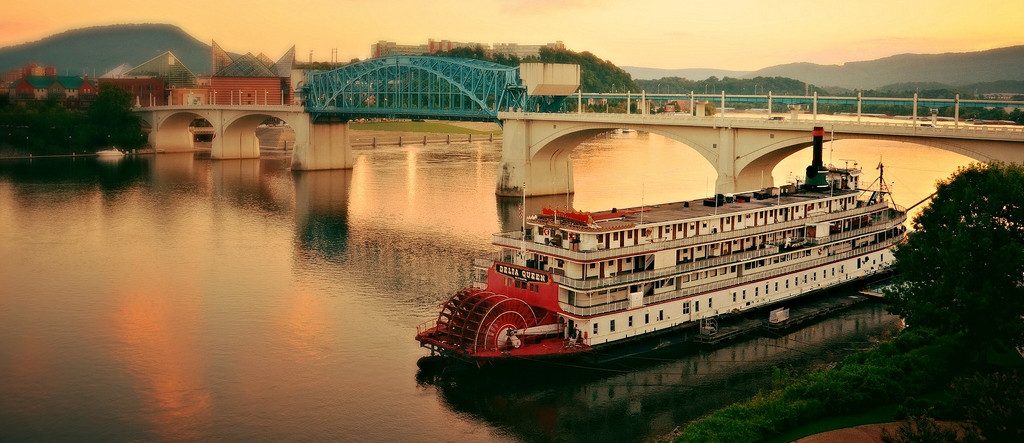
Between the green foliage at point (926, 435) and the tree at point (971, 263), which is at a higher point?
the tree at point (971, 263)

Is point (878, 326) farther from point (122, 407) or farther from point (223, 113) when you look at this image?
point (223, 113)

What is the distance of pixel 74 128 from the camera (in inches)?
4675

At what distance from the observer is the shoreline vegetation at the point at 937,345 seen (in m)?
28.5

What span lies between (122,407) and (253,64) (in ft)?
429

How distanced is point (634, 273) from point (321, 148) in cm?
7466

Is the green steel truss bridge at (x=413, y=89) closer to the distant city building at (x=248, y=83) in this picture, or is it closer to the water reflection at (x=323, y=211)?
the water reflection at (x=323, y=211)

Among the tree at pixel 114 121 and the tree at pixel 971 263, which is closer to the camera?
the tree at pixel 971 263

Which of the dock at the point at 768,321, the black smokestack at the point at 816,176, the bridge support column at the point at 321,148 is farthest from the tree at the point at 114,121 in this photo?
the dock at the point at 768,321

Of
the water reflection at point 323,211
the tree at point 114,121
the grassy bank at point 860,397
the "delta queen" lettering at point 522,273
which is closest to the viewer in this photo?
the grassy bank at point 860,397

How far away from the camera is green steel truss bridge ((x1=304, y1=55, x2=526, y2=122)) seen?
92.6 metres

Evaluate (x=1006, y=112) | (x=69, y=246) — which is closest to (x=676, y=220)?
(x=69, y=246)

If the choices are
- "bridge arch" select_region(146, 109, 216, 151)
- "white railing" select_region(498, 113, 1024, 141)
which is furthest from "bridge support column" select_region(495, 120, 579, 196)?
"bridge arch" select_region(146, 109, 216, 151)

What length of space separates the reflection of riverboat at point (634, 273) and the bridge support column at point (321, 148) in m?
66.0

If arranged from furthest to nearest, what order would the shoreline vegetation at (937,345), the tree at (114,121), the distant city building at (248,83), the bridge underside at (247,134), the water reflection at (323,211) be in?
the distant city building at (248,83), the tree at (114,121), the bridge underside at (247,134), the water reflection at (323,211), the shoreline vegetation at (937,345)
